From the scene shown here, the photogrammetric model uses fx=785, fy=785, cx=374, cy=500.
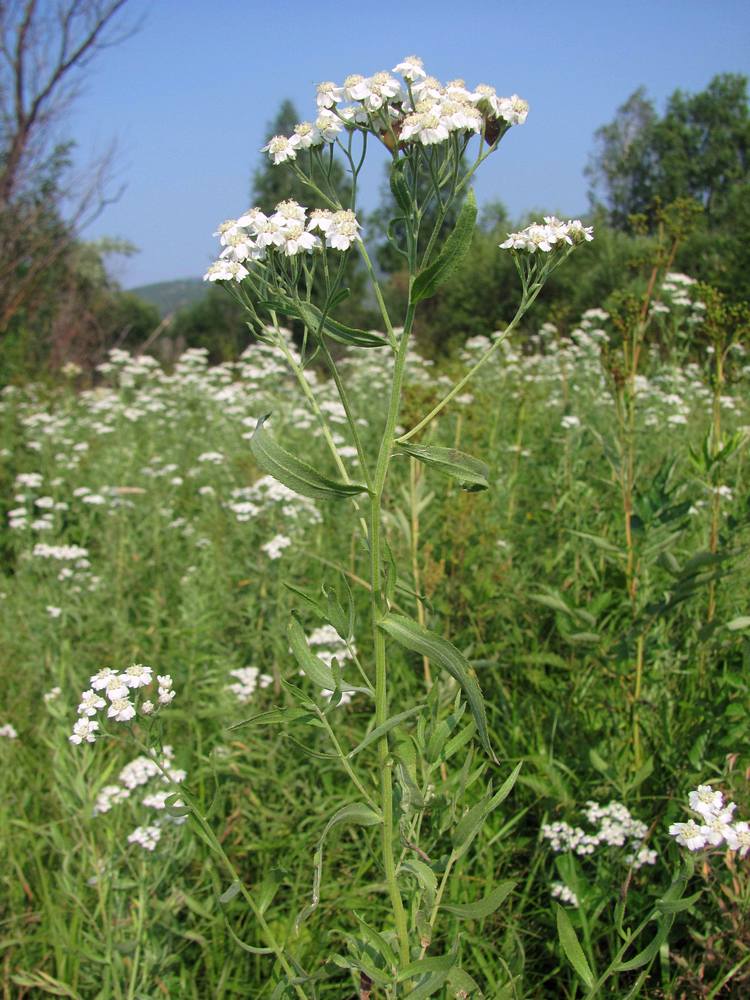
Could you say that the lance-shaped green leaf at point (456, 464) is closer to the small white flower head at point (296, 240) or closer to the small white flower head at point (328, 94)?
the small white flower head at point (296, 240)

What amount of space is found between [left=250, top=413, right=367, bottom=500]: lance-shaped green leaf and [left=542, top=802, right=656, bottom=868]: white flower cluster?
104 cm

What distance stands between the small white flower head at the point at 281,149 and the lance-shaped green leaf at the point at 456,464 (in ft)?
1.84

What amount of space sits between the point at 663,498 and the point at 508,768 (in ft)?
2.70

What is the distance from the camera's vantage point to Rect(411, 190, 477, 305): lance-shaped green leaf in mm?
1078

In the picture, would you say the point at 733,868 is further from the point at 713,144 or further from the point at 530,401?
the point at 713,144

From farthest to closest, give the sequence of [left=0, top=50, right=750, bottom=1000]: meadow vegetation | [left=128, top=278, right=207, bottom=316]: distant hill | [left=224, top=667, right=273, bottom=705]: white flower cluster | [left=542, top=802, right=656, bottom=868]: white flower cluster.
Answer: [left=128, top=278, right=207, bottom=316]: distant hill < [left=224, top=667, right=273, bottom=705]: white flower cluster < [left=542, top=802, right=656, bottom=868]: white flower cluster < [left=0, top=50, right=750, bottom=1000]: meadow vegetation

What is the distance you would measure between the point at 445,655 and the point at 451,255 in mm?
552

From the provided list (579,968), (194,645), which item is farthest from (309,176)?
(194,645)

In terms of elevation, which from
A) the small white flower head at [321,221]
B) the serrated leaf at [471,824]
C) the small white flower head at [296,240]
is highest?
the small white flower head at [321,221]

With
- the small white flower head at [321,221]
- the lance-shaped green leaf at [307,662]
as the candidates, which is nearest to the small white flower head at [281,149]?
the small white flower head at [321,221]

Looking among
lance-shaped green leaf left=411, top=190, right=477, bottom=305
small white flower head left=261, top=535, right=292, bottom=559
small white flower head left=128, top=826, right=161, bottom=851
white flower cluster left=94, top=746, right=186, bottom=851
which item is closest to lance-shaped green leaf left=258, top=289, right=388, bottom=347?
lance-shaped green leaf left=411, top=190, right=477, bottom=305

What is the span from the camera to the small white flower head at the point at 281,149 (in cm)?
131

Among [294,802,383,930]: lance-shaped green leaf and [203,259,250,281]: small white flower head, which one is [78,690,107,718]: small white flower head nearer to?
[294,802,383,930]: lance-shaped green leaf

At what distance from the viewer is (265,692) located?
2.65 metres
